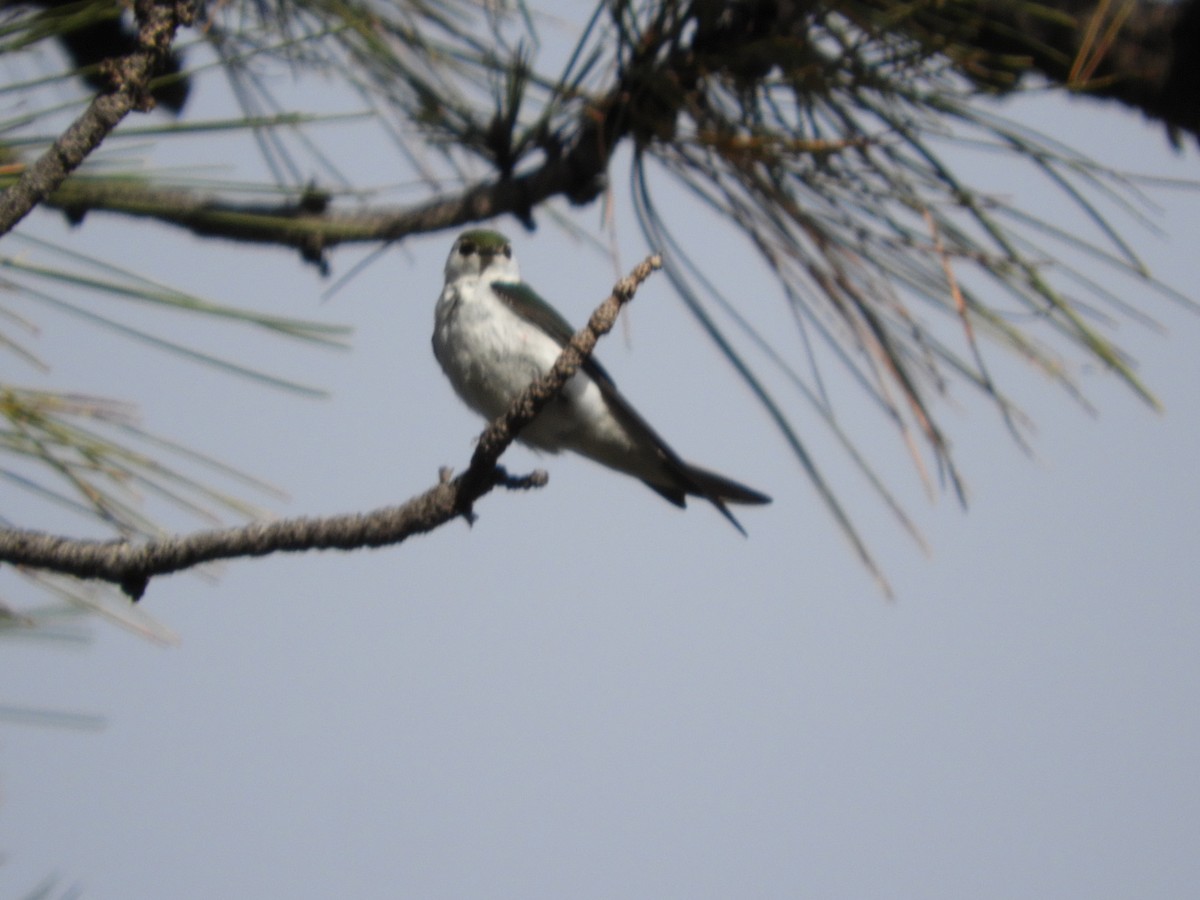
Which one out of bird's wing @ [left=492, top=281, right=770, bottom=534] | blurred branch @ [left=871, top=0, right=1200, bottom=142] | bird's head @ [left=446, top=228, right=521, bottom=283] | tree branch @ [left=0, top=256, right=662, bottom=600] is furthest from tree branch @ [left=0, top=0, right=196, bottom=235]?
bird's head @ [left=446, top=228, right=521, bottom=283]

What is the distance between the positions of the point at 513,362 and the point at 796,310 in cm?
50

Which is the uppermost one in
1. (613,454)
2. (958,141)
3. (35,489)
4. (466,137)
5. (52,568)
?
(466,137)

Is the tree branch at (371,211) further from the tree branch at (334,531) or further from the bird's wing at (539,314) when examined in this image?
the tree branch at (334,531)

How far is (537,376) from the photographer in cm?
214

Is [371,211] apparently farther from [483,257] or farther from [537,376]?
[483,257]

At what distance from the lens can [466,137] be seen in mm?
2096


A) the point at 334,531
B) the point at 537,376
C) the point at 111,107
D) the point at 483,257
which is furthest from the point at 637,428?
the point at 111,107

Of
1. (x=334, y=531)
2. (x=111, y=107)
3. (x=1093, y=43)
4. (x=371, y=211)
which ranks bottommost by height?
(x=334, y=531)

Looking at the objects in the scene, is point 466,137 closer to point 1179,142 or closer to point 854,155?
point 854,155

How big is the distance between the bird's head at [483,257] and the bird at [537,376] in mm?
65

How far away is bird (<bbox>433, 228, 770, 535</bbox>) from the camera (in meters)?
2.19

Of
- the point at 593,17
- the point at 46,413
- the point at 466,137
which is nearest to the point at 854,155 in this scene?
the point at 593,17

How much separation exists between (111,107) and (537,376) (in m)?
1.03

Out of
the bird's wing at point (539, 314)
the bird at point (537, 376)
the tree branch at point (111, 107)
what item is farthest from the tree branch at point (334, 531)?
the bird's wing at point (539, 314)
